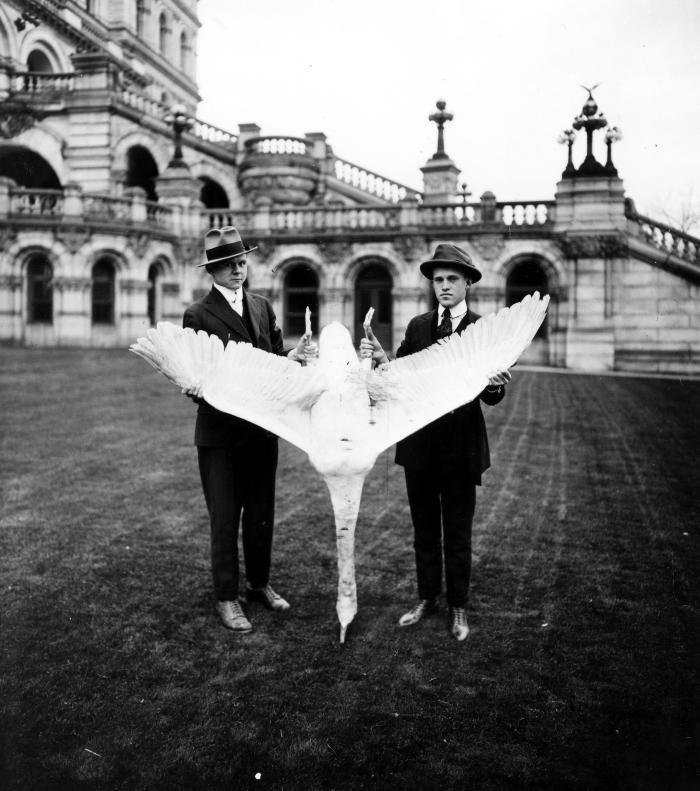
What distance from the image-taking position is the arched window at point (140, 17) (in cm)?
4241

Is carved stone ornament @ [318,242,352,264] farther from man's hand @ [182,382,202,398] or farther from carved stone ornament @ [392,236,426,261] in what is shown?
man's hand @ [182,382,202,398]

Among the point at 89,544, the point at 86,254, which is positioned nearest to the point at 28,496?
the point at 89,544

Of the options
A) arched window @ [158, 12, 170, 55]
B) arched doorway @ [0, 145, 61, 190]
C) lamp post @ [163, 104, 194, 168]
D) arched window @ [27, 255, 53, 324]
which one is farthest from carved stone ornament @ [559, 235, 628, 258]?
arched window @ [158, 12, 170, 55]

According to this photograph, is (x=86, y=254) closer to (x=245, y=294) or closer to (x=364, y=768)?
(x=245, y=294)

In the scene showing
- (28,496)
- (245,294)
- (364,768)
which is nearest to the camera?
(364,768)

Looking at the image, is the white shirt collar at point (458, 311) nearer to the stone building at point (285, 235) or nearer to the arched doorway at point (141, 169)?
the stone building at point (285, 235)

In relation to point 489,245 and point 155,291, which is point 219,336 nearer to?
point 489,245

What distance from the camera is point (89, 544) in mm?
6172

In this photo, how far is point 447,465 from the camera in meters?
4.61

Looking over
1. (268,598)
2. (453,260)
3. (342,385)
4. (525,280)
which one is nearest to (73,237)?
(525,280)

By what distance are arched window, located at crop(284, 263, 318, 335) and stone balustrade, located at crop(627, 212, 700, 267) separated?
36.0ft

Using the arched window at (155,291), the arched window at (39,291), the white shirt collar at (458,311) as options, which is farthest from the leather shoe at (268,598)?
the arched window at (155,291)

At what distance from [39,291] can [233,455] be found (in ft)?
71.3

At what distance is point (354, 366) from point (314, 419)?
388mm
